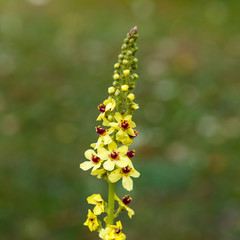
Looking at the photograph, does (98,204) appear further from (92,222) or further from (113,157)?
(113,157)

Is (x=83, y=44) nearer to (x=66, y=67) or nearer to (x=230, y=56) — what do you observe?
(x=66, y=67)

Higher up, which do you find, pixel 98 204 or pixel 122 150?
pixel 122 150

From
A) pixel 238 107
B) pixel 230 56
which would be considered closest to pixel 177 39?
pixel 230 56

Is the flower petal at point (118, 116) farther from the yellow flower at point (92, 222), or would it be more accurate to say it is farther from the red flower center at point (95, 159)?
the yellow flower at point (92, 222)

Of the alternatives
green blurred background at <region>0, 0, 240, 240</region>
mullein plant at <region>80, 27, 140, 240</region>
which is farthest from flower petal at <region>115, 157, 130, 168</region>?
green blurred background at <region>0, 0, 240, 240</region>

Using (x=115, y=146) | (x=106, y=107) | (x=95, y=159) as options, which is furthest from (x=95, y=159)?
(x=106, y=107)

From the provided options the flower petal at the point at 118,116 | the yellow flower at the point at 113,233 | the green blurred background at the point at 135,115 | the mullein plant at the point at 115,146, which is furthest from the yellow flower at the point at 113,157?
the green blurred background at the point at 135,115
